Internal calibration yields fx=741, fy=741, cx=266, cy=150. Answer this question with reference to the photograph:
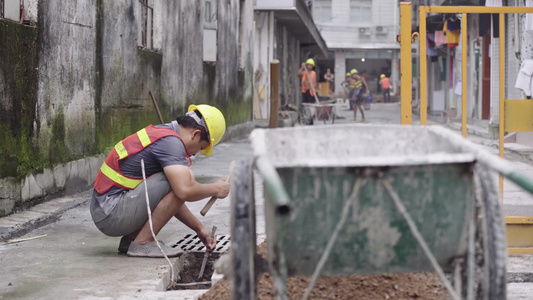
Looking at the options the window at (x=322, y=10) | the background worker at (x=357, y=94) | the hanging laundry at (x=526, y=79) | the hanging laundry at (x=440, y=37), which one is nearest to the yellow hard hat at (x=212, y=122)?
the hanging laundry at (x=526, y=79)

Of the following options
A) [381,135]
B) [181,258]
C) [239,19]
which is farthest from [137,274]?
[239,19]

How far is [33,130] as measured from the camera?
6520 mm

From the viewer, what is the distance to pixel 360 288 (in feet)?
12.6

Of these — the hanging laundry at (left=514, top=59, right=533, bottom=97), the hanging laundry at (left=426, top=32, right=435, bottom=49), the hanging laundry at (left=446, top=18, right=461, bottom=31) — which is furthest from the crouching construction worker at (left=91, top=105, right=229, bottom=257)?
the hanging laundry at (left=426, top=32, right=435, bottom=49)

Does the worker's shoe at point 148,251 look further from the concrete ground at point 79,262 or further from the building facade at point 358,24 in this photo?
the building facade at point 358,24

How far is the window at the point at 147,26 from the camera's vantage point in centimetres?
996

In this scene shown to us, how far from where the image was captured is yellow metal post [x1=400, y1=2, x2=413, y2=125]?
5052 millimetres

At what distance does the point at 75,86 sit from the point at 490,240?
18.3 ft

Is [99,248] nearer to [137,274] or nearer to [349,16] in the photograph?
[137,274]

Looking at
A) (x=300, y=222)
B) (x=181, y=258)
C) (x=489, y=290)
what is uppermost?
(x=300, y=222)

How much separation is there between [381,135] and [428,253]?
92 cm

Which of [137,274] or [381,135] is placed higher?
[381,135]

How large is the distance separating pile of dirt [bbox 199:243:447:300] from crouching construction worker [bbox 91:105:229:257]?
2.92 ft

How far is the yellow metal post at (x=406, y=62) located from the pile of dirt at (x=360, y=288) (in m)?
1.42
